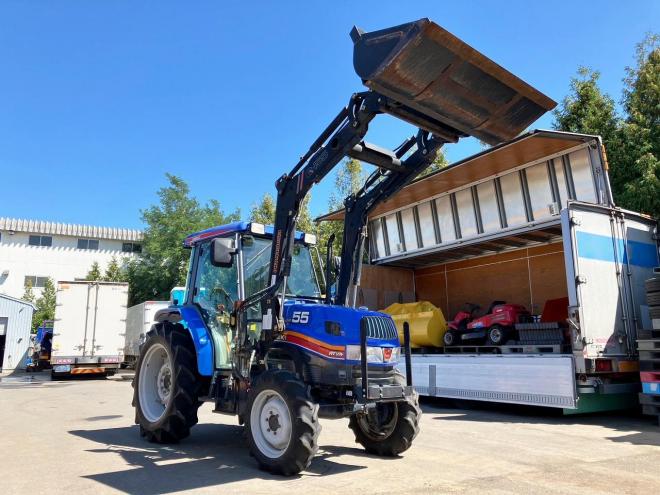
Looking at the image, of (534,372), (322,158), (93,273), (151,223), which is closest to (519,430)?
(534,372)

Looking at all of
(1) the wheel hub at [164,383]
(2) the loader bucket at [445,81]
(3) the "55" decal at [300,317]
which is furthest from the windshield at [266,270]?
(2) the loader bucket at [445,81]

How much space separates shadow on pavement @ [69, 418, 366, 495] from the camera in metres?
5.02

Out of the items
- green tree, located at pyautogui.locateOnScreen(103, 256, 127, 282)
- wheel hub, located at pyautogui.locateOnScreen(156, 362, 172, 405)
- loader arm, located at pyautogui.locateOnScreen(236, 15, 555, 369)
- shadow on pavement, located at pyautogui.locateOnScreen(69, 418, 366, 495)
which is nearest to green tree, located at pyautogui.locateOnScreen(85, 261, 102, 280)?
green tree, located at pyautogui.locateOnScreen(103, 256, 127, 282)

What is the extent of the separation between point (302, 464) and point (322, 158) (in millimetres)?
2943

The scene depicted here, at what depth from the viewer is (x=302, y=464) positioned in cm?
505

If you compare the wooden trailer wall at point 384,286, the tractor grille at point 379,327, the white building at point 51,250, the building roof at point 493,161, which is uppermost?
the white building at point 51,250

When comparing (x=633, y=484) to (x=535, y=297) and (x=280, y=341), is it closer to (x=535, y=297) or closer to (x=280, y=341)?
(x=280, y=341)

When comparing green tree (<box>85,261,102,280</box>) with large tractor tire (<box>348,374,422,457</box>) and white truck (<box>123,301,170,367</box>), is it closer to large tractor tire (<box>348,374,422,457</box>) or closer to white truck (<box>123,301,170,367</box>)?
white truck (<box>123,301,170,367</box>)

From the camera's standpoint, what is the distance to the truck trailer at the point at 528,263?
902 centimetres

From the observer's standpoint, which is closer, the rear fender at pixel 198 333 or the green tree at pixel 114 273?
the rear fender at pixel 198 333

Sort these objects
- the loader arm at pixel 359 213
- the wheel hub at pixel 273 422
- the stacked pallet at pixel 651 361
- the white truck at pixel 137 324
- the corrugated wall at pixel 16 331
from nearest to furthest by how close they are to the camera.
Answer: the wheel hub at pixel 273 422 → the loader arm at pixel 359 213 → the stacked pallet at pixel 651 361 → the white truck at pixel 137 324 → the corrugated wall at pixel 16 331

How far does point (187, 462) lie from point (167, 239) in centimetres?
2940

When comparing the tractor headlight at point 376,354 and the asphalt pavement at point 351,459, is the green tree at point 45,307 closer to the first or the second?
the asphalt pavement at point 351,459

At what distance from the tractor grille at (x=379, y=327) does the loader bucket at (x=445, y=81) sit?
2.09 m
